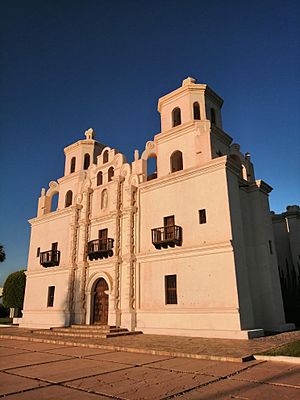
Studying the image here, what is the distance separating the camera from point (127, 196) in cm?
1981

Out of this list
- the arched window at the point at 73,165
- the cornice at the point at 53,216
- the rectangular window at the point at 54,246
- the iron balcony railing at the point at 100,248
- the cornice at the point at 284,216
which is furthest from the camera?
the arched window at the point at 73,165

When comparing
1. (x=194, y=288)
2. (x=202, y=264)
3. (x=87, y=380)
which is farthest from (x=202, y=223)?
(x=87, y=380)

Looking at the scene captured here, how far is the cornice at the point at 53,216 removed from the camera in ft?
77.1

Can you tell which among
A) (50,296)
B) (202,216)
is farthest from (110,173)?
(50,296)

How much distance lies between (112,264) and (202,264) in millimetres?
6228

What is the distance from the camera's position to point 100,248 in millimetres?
20109

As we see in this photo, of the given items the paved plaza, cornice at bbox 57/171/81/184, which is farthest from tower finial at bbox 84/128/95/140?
the paved plaza

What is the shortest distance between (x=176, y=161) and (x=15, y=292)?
24.0m

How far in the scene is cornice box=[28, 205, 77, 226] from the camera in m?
23.5

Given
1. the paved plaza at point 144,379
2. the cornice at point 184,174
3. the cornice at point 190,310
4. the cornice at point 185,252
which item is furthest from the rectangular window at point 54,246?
the paved plaza at point 144,379

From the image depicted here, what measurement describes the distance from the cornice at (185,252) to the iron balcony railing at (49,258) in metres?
7.88

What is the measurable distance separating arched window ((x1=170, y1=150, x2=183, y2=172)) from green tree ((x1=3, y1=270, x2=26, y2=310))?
895 inches

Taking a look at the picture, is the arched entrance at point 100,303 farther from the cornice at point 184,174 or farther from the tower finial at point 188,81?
Answer: the tower finial at point 188,81

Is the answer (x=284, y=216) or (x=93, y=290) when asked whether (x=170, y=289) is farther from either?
(x=284, y=216)
